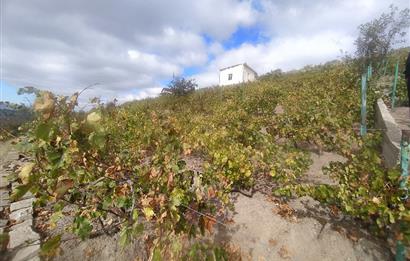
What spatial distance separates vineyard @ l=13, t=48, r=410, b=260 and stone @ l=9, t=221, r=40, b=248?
0.19 meters

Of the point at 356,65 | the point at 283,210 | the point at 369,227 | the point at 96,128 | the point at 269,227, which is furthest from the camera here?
the point at 356,65

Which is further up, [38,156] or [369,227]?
[38,156]

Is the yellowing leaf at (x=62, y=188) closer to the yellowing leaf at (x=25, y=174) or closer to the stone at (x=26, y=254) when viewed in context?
the yellowing leaf at (x=25, y=174)

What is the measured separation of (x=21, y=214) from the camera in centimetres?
313

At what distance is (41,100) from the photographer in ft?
3.28

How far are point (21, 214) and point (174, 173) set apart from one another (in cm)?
276

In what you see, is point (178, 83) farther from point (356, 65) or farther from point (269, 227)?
point (269, 227)

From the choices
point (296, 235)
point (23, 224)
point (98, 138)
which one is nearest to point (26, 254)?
point (23, 224)

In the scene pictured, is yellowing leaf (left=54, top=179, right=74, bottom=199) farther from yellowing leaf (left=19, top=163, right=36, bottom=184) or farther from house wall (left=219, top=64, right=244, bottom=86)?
house wall (left=219, top=64, right=244, bottom=86)

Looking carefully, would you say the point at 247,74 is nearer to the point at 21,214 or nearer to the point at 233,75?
the point at 233,75

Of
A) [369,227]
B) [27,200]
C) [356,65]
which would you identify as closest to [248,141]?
[369,227]

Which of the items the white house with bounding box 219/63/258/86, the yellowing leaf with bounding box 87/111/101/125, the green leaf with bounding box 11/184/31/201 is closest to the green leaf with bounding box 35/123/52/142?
the yellowing leaf with bounding box 87/111/101/125

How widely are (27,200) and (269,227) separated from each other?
353 cm

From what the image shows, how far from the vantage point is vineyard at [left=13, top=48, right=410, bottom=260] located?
126cm
